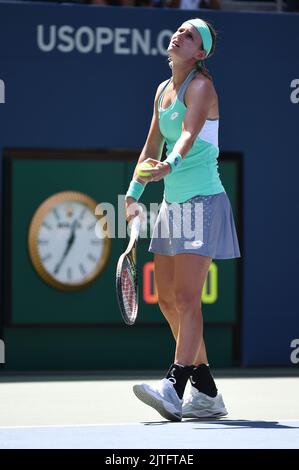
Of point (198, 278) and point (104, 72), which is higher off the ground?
point (104, 72)

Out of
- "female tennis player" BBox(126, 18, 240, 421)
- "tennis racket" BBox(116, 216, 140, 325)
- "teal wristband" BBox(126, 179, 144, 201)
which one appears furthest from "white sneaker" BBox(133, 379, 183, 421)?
"teal wristband" BBox(126, 179, 144, 201)

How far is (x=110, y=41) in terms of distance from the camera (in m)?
9.36

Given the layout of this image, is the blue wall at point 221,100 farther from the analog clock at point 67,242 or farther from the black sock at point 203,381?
the black sock at point 203,381

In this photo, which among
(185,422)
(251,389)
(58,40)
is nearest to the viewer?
(185,422)

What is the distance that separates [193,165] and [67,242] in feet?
10.1

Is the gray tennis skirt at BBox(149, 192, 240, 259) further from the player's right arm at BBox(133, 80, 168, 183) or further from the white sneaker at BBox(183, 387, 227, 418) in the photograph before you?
the white sneaker at BBox(183, 387, 227, 418)

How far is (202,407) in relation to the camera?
658 centimetres

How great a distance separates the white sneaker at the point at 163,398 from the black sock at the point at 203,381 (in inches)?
13.3

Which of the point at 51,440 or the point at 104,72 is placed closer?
the point at 51,440

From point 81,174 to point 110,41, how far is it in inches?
38.4

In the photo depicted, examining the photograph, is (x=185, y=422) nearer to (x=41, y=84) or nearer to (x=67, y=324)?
(x=67, y=324)

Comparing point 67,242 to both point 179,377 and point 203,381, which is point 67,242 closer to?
point 203,381

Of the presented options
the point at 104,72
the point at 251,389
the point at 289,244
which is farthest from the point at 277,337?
the point at 104,72

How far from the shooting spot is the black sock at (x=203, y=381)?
6.59m
